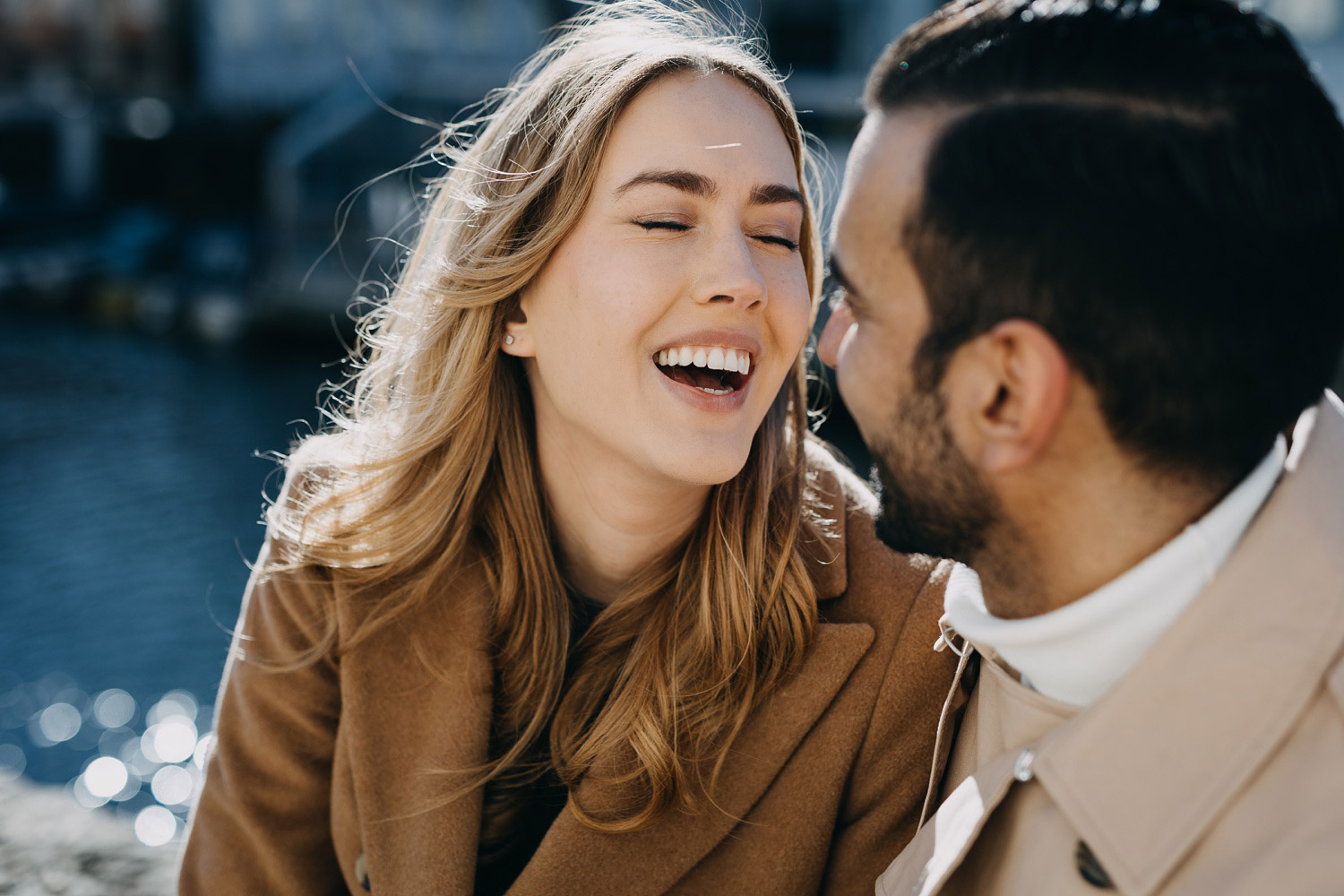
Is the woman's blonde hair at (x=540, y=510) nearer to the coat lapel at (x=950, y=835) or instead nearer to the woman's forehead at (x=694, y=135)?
the woman's forehead at (x=694, y=135)

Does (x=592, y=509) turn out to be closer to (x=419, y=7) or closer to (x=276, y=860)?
(x=276, y=860)

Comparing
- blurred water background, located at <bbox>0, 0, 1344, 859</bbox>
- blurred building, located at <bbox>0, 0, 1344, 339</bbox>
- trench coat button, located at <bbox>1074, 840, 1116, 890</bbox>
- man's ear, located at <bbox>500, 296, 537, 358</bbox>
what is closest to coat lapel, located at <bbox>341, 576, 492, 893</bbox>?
man's ear, located at <bbox>500, 296, 537, 358</bbox>

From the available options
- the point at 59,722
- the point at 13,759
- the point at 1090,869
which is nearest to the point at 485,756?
the point at 1090,869

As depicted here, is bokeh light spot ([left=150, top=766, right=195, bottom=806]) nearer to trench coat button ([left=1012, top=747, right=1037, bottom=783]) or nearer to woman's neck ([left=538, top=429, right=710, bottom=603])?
woman's neck ([left=538, top=429, right=710, bottom=603])

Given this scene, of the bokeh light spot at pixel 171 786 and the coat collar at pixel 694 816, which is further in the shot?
the bokeh light spot at pixel 171 786

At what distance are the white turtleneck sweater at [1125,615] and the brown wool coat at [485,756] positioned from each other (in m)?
0.63

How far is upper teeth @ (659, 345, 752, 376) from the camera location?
2326mm

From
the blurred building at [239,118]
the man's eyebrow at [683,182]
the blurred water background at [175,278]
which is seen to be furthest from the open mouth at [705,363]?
the blurred building at [239,118]

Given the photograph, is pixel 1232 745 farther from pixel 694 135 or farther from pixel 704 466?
pixel 694 135

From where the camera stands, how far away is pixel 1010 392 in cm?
161

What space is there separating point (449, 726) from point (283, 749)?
0.44 meters

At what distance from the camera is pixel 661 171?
2303 mm

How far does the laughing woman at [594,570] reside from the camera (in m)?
2.33

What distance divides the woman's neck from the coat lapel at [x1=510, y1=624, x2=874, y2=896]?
1.48 ft
